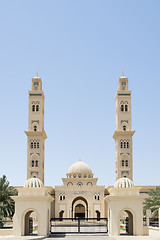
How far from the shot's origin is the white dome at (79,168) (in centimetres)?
6781

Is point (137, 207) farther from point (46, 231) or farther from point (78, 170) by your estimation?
point (78, 170)

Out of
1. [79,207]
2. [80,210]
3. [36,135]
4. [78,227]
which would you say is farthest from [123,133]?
[78,227]

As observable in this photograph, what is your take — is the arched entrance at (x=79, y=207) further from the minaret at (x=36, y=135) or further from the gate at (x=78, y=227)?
the gate at (x=78, y=227)

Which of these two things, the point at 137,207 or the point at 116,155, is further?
the point at 116,155

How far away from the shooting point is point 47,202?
97.8 ft

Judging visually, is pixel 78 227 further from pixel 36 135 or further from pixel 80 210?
→ pixel 80 210

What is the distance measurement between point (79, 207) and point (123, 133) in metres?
17.2

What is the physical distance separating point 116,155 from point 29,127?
15.7m

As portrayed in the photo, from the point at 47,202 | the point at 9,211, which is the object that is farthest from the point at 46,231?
the point at 9,211

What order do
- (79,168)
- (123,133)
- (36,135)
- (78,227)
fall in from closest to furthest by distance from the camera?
1. (78,227)
2. (123,133)
3. (36,135)
4. (79,168)

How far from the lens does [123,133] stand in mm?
61062

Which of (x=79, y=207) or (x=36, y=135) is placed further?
(x=79, y=207)

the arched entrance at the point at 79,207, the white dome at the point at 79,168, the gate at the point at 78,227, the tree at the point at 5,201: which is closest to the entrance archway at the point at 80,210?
the arched entrance at the point at 79,207

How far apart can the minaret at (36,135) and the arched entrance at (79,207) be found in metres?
9.37
